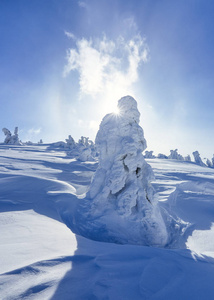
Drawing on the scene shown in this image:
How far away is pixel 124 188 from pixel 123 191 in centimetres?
23

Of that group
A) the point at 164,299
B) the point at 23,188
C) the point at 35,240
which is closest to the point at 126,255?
the point at 164,299

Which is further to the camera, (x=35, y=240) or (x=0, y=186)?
(x=0, y=186)

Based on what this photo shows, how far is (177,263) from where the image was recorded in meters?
2.66

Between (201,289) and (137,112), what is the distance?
7.10 metres

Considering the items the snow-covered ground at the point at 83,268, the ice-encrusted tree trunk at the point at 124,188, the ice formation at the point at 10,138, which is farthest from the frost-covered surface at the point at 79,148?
the snow-covered ground at the point at 83,268

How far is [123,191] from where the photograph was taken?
21.6ft

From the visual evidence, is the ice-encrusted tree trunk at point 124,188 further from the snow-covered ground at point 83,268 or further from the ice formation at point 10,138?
the ice formation at point 10,138

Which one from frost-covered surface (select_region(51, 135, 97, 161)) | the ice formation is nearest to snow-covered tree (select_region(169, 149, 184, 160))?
frost-covered surface (select_region(51, 135, 97, 161))

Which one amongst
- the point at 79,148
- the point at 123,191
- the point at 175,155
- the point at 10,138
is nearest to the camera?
the point at 123,191

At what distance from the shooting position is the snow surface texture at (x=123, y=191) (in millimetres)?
5469

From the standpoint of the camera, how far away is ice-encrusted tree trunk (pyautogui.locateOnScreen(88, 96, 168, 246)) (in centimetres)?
551

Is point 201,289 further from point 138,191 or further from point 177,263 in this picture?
point 138,191

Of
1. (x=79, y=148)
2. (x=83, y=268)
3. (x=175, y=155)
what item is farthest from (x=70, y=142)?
(x=83, y=268)

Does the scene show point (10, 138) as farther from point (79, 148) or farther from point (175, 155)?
point (175, 155)
